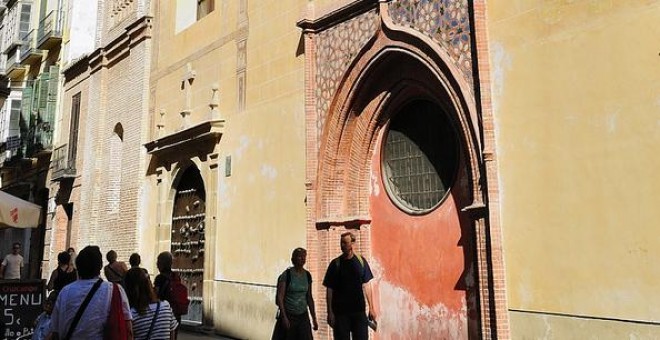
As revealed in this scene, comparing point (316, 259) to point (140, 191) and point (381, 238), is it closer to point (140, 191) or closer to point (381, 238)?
point (381, 238)

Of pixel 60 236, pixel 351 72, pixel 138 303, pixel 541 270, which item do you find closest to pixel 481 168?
pixel 541 270

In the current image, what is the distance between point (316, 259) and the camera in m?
9.36

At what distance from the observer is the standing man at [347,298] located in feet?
22.0

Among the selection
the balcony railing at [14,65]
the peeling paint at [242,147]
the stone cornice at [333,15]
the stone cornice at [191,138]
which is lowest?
the peeling paint at [242,147]

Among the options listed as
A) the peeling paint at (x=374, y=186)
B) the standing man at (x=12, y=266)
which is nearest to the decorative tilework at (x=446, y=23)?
the peeling paint at (x=374, y=186)

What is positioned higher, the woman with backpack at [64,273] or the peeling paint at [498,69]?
the peeling paint at [498,69]

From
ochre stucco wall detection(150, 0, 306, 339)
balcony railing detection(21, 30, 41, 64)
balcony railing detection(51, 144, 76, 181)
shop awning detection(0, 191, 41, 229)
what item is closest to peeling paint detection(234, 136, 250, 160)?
ochre stucco wall detection(150, 0, 306, 339)

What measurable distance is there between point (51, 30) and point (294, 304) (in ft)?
58.1

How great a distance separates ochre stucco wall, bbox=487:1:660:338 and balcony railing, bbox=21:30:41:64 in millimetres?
19714

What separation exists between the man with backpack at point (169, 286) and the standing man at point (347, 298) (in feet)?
5.31

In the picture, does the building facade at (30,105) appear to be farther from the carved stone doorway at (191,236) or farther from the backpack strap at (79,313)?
the backpack strap at (79,313)

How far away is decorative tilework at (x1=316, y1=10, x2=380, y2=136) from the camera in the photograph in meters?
9.01

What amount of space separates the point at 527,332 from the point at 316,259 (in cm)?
367

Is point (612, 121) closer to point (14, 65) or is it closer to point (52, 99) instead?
point (52, 99)
